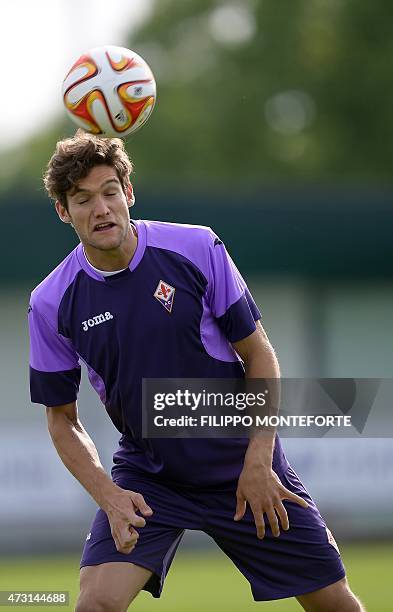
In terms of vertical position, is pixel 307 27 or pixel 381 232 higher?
pixel 307 27

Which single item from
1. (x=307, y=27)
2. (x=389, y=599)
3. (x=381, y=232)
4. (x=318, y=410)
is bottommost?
(x=389, y=599)

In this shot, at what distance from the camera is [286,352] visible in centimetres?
1491

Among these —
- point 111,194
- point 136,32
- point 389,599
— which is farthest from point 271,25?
point 111,194

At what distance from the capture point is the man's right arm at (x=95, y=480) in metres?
5.76

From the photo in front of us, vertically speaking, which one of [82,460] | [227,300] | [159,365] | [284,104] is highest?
[284,104]

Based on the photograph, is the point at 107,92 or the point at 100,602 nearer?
the point at 100,602

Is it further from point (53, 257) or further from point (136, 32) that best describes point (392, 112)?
point (53, 257)

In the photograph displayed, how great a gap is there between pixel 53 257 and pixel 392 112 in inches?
813

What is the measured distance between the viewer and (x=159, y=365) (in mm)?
5926

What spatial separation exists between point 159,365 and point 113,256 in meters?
0.57

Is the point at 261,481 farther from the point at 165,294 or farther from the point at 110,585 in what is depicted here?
the point at 165,294

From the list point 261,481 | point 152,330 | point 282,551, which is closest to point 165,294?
point 152,330

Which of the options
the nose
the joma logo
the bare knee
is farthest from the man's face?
the bare knee

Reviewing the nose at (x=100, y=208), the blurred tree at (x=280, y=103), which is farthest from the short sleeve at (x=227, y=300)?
the blurred tree at (x=280, y=103)
